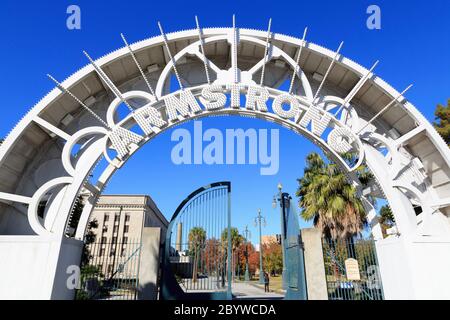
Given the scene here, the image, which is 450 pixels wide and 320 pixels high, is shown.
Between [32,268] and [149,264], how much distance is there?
3.26 m

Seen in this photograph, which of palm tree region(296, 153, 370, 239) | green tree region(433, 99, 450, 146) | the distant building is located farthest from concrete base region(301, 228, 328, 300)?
the distant building

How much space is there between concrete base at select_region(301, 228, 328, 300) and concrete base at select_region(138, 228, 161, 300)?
486cm

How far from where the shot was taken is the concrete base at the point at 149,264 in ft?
27.7

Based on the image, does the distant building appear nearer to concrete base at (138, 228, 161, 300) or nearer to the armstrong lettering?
concrete base at (138, 228, 161, 300)

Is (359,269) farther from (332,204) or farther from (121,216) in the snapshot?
(121,216)

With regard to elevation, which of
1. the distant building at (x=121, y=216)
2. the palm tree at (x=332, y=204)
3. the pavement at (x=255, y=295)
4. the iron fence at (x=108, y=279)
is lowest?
the pavement at (x=255, y=295)

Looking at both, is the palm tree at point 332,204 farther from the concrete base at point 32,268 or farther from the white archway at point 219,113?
the concrete base at point 32,268

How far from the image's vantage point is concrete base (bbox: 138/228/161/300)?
8453mm

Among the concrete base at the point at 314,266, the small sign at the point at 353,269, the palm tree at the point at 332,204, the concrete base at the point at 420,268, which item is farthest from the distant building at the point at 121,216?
the concrete base at the point at 420,268

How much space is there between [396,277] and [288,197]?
13.6ft

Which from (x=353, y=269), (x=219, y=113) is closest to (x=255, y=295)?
(x=353, y=269)

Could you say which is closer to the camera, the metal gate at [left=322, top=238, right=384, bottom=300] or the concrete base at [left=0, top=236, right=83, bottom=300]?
the concrete base at [left=0, top=236, right=83, bottom=300]

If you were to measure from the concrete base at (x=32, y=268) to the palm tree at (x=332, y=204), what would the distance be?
15137 mm
